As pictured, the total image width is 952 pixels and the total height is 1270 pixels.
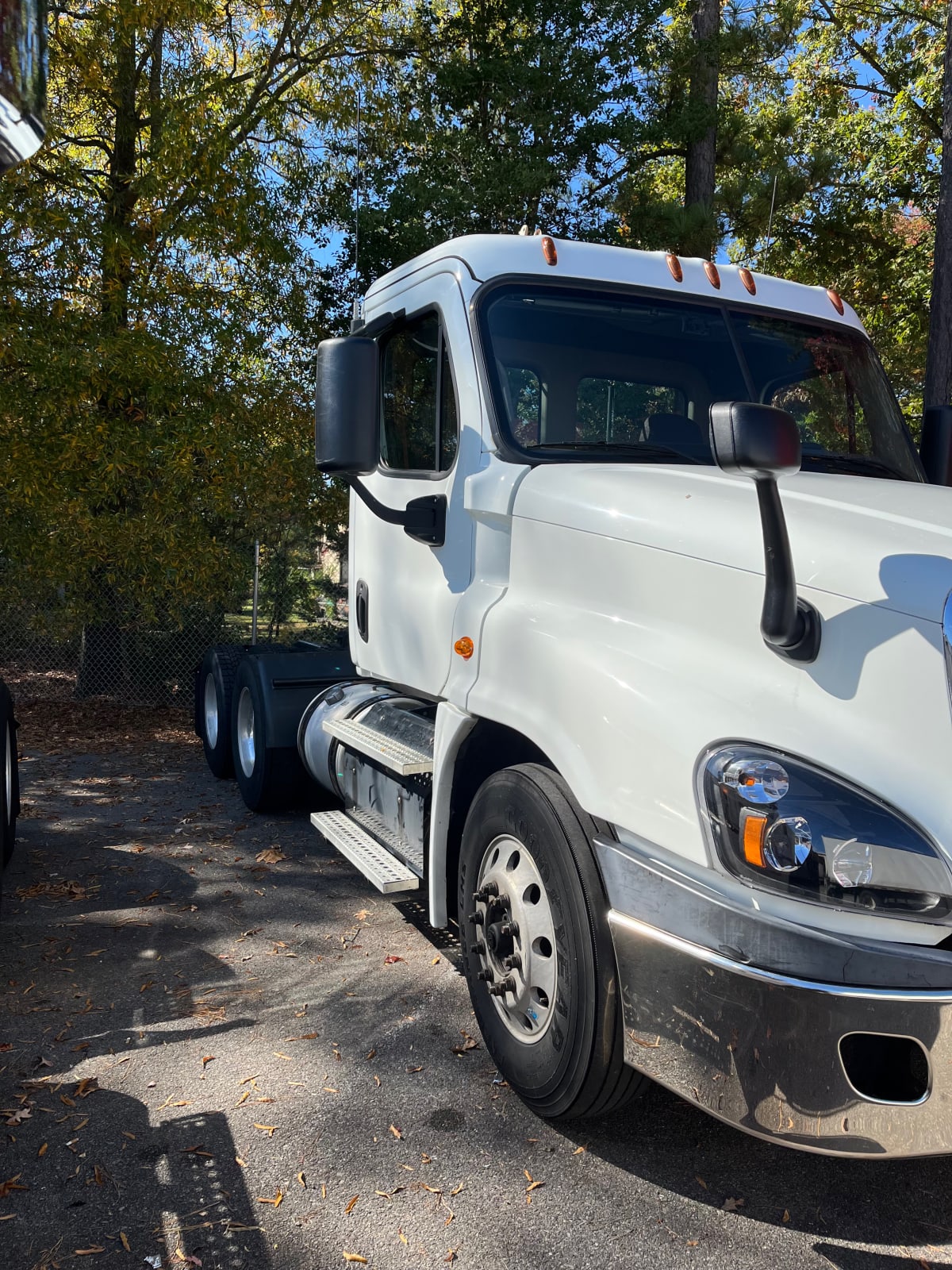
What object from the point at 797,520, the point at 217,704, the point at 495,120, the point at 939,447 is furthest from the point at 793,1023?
the point at 495,120

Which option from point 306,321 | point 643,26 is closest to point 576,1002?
point 306,321

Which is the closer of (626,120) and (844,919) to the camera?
(844,919)

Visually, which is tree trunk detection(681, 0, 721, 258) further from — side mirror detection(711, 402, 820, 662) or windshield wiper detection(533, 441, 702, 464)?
side mirror detection(711, 402, 820, 662)

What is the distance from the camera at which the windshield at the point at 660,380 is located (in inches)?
154

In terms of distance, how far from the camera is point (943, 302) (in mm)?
12406

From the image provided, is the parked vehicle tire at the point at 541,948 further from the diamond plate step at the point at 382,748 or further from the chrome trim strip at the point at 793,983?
the diamond plate step at the point at 382,748

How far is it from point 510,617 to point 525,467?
1.83 feet

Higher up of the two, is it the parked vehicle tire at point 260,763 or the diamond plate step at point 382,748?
the diamond plate step at point 382,748

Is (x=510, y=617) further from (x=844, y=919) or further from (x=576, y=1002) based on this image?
(x=844, y=919)

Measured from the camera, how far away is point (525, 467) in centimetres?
370

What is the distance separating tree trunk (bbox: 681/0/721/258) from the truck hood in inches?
437

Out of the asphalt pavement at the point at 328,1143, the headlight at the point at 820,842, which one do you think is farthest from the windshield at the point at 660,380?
the asphalt pavement at the point at 328,1143

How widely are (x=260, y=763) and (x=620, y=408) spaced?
391cm

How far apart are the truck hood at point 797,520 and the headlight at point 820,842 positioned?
0.47 metres
